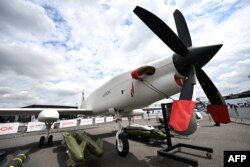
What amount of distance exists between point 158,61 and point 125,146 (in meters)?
4.09

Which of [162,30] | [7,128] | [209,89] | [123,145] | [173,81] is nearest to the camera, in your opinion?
[162,30]

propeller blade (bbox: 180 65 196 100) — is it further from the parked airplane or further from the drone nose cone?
the drone nose cone

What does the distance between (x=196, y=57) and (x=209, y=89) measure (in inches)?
82.3

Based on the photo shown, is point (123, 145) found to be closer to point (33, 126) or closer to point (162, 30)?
point (162, 30)

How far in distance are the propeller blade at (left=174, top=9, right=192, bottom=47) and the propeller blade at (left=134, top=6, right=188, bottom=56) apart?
3.46 ft

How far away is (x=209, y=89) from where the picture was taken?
242 inches

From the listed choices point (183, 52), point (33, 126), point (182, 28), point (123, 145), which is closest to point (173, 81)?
point (183, 52)

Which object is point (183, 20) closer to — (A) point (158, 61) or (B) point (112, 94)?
(A) point (158, 61)

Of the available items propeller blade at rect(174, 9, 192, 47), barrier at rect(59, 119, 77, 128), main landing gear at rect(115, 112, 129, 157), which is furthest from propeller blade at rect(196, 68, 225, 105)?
barrier at rect(59, 119, 77, 128)

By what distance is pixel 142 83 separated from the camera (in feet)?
20.8

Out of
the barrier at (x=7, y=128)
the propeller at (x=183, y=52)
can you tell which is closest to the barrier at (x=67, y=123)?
the barrier at (x=7, y=128)

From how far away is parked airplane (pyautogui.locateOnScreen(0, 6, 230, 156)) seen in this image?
437 centimetres

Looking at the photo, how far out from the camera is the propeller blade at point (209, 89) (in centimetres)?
592

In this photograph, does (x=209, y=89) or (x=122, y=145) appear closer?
(x=209, y=89)
